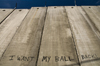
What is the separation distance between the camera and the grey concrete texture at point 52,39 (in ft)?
31.0

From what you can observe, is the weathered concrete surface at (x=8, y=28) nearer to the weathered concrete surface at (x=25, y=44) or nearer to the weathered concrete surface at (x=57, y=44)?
the weathered concrete surface at (x=25, y=44)

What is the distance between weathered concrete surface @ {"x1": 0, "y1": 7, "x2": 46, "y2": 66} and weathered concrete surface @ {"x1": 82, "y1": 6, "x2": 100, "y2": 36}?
1019 centimetres

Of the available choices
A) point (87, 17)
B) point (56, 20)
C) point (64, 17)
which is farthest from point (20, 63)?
point (87, 17)

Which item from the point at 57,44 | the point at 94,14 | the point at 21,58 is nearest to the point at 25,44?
the point at 21,58

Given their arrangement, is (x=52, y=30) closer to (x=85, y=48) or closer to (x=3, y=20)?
(x=85, y=48)

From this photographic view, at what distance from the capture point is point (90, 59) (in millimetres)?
9383

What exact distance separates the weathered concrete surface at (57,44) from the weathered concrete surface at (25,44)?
3.34 feet

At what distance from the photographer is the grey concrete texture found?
945cm

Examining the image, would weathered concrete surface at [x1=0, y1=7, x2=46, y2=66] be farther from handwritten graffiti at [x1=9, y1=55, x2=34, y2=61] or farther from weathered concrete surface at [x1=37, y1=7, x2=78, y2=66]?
weathered concrete surface at [x1=37, y1=7, x2=78, y2=66]

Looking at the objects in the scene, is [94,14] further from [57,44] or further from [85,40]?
[57,44]

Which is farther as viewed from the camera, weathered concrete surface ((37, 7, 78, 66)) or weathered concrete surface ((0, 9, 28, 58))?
weathered concrete surface ((0, 9, 28, 58))

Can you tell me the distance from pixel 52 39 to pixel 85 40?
503cm

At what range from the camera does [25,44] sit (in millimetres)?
11281


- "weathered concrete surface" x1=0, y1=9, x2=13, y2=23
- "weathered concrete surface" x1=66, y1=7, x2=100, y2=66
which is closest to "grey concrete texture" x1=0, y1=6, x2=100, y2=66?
"weathered concrete surface" x1=66, y1=7, x2=100, y2=66
